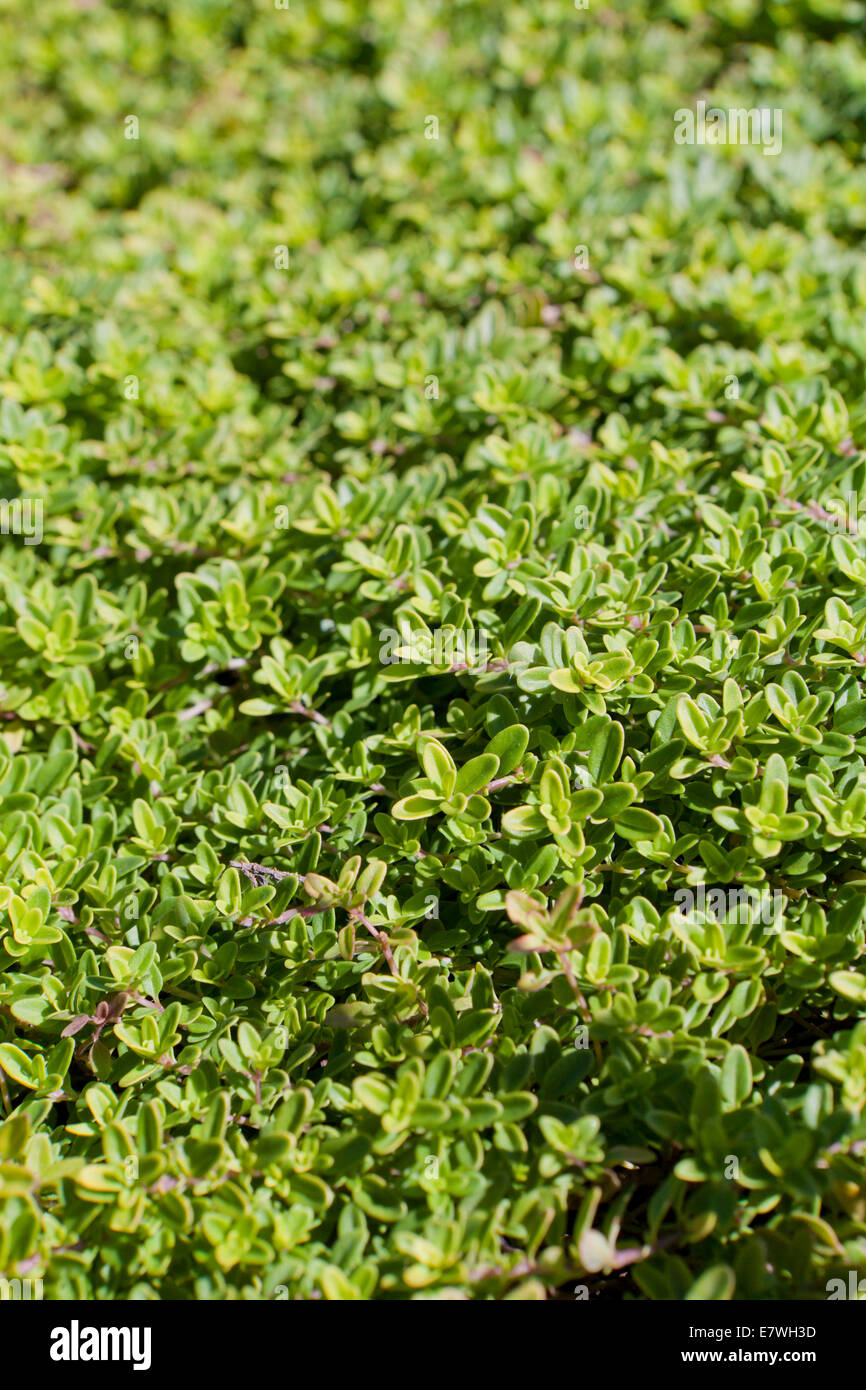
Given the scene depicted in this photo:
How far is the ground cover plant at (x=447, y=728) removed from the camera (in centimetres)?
189

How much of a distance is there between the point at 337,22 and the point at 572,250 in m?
2.22

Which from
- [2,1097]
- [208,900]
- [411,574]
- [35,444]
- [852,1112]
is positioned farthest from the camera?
[35,444]

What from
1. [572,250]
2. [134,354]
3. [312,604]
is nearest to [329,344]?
[134,354]

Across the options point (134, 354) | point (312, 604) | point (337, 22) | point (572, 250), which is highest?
point (337, 22)

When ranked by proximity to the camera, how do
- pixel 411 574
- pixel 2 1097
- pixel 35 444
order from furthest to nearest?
1. pixel 35 444
2. pixel 411 574
3. pixel 2 1097

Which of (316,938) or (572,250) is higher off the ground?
(572,250)

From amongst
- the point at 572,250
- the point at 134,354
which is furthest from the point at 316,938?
the point at 572,250

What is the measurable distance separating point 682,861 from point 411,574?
0.92 metres

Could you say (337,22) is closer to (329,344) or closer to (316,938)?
(329,344)

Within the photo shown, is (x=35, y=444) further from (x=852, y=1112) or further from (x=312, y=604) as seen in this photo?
(x=852, y=1112)

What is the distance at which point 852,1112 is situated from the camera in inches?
71.4

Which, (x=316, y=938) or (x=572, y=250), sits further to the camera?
(x=572, y=250)

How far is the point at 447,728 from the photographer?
99.9 inches

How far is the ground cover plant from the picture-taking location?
1.89 m
